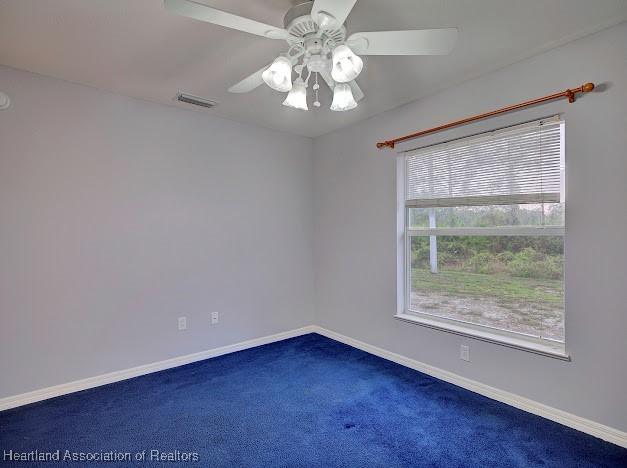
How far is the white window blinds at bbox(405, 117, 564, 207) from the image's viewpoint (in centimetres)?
228

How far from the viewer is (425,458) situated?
1.88 m

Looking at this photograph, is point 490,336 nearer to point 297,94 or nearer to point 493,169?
point 493,169

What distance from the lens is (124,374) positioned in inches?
111

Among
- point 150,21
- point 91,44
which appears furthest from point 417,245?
point 91,44

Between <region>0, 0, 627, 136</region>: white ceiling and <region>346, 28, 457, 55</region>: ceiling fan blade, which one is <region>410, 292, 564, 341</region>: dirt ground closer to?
<region>0, 0, 627, 136</region>: white ceiling

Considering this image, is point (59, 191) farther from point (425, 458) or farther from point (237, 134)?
point (425, 458)

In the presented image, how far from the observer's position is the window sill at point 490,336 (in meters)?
2.22


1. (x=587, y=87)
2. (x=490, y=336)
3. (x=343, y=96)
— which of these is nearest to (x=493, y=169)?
(x=587, y=87)

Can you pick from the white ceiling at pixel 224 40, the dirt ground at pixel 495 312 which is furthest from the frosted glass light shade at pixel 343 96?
the dirt ground at pixel 495 312

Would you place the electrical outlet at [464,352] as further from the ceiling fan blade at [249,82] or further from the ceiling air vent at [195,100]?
the ceiling air vent at [195,100]

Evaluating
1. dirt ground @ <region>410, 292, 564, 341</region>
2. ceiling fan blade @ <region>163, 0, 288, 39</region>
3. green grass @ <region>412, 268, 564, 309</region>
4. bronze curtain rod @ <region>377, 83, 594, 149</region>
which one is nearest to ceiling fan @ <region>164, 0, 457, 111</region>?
ceiling fan blade @ <region>163, 0, 288, 39</region>

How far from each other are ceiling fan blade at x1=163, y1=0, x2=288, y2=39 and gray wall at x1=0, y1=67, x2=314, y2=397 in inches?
74.0

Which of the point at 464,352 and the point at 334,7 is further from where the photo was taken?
the point at 464,352

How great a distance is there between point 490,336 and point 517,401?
446 millimetres
